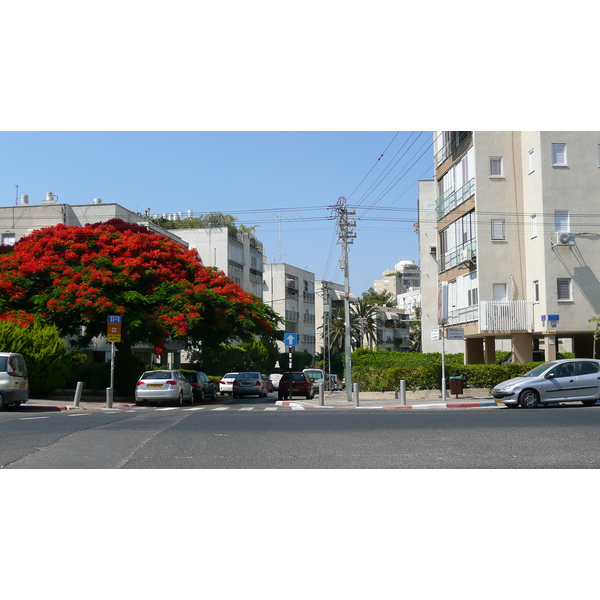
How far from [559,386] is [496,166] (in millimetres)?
15366

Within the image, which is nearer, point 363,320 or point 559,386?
point 559,386

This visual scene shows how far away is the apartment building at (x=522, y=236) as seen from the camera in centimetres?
3369

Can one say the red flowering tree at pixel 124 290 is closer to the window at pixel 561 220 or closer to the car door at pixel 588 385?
the window at pixel 561 220

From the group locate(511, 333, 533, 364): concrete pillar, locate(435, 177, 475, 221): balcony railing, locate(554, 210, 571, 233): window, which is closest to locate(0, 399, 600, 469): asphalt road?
locate(554, 210, 571, 233): window

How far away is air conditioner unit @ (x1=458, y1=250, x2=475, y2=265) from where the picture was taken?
36953mm

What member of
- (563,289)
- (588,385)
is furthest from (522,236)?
(588,385)

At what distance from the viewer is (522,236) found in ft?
118

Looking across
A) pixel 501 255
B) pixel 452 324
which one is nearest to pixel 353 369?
pixel 452 324

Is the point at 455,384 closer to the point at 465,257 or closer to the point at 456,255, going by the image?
the point at 465,257

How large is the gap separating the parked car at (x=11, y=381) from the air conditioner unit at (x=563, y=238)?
23.0m

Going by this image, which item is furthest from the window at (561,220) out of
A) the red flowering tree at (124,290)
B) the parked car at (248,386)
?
the parked car at (248,386)

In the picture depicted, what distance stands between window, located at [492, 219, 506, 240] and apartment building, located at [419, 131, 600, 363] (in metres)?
0.05

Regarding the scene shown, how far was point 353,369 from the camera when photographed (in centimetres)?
3797
